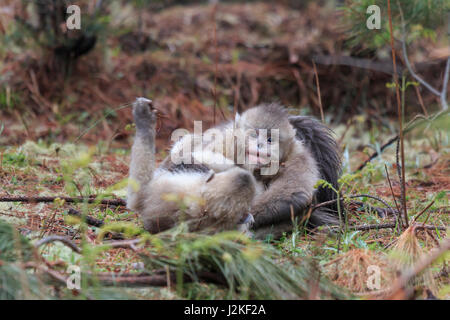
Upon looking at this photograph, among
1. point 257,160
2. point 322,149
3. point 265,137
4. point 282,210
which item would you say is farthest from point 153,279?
point 322,149

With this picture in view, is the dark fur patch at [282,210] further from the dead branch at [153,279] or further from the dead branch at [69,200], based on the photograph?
the dead branch at [69,200]

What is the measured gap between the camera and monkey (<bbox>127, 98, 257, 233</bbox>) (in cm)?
261

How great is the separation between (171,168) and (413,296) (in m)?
1.62

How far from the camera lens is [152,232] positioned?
2859mm

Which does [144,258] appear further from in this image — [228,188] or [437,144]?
[437,144]

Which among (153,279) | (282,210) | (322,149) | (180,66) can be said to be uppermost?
(180,66)

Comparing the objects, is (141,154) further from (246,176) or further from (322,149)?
(322,149)

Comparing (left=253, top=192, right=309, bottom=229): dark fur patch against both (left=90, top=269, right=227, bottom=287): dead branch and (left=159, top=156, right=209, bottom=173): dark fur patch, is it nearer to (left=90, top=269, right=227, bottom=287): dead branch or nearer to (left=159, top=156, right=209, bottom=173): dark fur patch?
(left=159, top=156, right=209, bottom=173): dark fur patch

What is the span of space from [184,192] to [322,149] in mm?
1647

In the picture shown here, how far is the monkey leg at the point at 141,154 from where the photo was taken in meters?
2.79

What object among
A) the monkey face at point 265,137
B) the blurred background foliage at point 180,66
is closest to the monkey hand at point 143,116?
the monkey face at point 265,137

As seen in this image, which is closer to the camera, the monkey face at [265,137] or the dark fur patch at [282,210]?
the dark fur patch at [282,210]

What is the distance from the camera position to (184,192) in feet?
8.77

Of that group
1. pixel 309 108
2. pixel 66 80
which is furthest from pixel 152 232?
pixel 309 108
